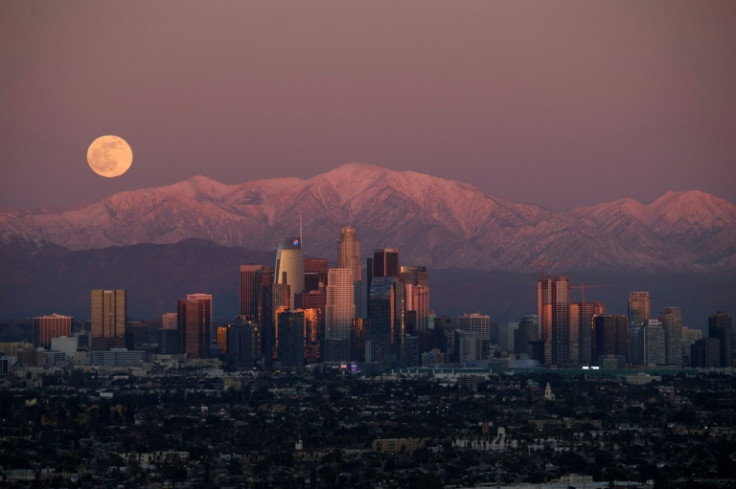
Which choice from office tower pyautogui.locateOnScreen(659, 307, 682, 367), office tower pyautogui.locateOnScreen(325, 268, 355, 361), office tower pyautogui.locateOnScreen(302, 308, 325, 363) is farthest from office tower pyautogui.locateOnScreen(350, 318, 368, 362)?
office tower pyautogui.locateOnScreen(659, 307, 682, 367)

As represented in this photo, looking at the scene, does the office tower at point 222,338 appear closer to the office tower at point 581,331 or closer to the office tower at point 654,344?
the office tower at point 581,331

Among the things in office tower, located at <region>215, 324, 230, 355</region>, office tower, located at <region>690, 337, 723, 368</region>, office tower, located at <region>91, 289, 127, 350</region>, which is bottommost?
office tower, located at <region>690, 337, 723, 368</region>

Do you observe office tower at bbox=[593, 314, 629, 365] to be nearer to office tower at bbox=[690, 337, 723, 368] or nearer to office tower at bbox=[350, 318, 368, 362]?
office tower at bbox=[690, 337, 723, 368]

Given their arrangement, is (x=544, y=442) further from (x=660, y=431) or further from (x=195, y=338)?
(x=195, y=338)

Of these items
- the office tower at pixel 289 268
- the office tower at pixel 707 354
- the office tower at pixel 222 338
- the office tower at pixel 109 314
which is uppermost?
the office tower at pixel 289 268

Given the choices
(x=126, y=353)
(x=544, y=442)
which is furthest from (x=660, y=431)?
(x=126, y=353)

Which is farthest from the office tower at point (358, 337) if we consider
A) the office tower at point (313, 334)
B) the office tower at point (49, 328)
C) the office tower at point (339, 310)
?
the office tower at point (49, 328)
